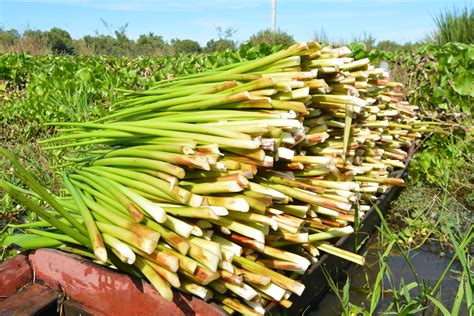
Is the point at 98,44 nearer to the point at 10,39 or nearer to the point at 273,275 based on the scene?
the point at 10,39

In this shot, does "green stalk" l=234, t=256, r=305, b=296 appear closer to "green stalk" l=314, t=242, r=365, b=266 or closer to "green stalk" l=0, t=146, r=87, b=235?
"green stalk" l=314, t=242, r=365, b=266

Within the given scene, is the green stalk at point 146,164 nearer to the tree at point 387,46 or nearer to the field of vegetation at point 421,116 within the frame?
the field of vegetation at point 421,116

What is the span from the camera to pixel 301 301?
89.6 inches

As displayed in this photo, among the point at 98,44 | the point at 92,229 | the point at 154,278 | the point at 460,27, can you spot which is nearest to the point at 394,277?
the point at 154,278

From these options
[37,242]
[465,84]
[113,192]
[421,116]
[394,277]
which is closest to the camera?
[113,192]

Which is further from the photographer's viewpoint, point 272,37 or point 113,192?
point 272,37

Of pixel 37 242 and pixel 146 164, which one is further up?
pixel 146 164

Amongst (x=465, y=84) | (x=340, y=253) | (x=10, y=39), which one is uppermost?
(x=10, y=39)

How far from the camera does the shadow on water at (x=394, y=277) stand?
106 inches

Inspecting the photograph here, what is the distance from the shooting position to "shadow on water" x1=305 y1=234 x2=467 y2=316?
2.68 m

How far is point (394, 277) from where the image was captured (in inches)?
123

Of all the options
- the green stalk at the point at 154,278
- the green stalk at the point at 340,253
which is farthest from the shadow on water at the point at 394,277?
the green stalk at the point at 154,278

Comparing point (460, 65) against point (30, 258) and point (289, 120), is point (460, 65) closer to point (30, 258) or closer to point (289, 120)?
point (289, 120)

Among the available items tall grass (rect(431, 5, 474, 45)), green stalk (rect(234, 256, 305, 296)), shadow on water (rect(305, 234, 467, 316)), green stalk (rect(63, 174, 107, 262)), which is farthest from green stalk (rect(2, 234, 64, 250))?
tall grass (rect(431, 5, 474, 45))
